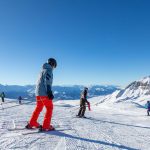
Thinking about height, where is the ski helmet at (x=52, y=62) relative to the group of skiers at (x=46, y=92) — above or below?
above

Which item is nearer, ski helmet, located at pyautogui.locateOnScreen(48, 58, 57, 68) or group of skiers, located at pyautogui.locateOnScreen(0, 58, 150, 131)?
group of skiers, located at pyautogui.locateOnScreen(0, 58, 150, 131)

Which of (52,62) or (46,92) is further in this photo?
(52,62)

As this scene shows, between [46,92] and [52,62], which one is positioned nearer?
[46,92]

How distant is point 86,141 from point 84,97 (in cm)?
930

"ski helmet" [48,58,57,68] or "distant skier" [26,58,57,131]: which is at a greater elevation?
"ski helmet" [48,58,57,68]

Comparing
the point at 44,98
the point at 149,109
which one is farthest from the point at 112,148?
the point at 149,109

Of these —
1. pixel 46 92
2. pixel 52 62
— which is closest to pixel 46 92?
pixel 46 92

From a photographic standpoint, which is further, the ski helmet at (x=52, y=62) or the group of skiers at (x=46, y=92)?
the ski helmet at (x=52, y=62)

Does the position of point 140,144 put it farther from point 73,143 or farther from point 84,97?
point 84,97

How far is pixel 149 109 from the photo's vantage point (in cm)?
2397

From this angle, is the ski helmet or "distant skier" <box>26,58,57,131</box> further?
the ski helmet

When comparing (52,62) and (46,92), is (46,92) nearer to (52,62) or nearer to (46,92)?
(46,92)

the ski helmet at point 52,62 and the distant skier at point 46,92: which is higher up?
the ski helmet at point 52,62

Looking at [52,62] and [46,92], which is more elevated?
[52,62]
